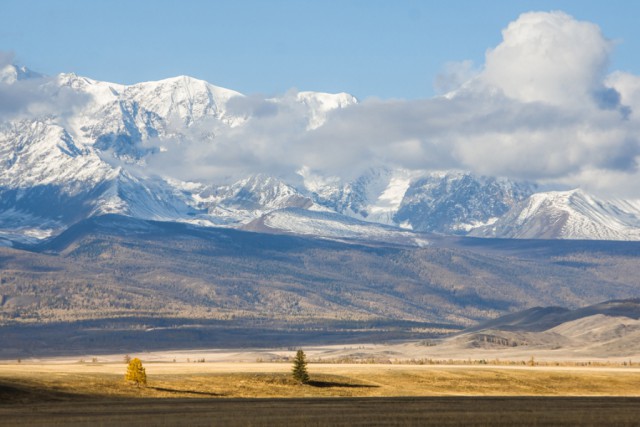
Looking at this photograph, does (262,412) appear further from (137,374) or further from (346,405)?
(137,374)

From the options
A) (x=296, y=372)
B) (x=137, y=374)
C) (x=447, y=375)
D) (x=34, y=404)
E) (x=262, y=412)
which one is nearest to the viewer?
(x=262, y=412)

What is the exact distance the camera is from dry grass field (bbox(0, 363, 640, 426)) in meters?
97.4

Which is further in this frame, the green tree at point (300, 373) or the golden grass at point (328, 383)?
the green tree at point (300, 373)

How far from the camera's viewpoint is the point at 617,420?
97.7 metres

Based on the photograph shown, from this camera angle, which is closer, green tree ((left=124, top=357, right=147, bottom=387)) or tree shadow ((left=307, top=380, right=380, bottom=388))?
green tree ((left=124, top=357, right=147, bottom=387))

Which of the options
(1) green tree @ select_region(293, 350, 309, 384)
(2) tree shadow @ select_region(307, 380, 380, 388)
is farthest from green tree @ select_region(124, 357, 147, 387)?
(2) tree shadow @ select_region(307, 380, 380, 388)

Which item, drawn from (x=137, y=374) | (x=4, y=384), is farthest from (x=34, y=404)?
(x=137, y=374)

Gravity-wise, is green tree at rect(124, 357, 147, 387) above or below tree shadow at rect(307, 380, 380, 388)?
above

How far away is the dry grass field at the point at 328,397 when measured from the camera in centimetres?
9738

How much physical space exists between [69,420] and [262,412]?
49.0ft

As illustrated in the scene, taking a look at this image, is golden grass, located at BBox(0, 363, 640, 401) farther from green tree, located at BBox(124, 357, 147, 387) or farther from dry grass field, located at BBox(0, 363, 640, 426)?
green tree, located at BBox(124, 357, 147, 387)

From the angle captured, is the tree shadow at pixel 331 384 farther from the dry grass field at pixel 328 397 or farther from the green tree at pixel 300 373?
the green tree at pixel 300 373

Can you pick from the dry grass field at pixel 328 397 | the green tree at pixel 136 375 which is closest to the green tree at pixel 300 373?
the dry grass field at pixel 328 397

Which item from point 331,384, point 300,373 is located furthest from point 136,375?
point 331,384
